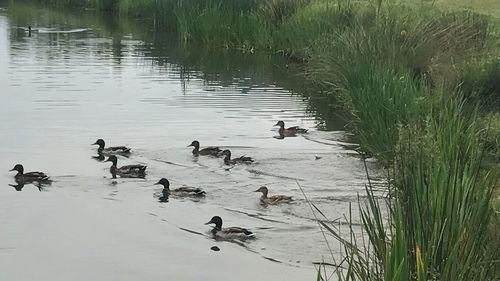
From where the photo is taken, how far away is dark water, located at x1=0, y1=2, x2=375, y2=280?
9.98 metres

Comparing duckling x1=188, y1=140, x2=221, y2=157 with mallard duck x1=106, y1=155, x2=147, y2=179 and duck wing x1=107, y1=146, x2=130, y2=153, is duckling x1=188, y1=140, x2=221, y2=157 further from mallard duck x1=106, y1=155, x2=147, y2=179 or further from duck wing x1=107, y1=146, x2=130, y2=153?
mallard duck x1=106, y1=155, x2=147, y2=179

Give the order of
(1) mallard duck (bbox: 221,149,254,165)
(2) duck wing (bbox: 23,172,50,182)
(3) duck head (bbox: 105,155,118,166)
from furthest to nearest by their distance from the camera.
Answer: (1) mallard duck (bbox: 221,149,254,165)
(3) duck head (bbox: 105,155,118,166)
(2) duck wing (bbox: 23,172,50,182)

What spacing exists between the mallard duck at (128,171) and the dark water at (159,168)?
0.14 metres

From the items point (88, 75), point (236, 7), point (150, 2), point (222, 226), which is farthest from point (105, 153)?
point (150, 2)

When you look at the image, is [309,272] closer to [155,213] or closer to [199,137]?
[155,213]

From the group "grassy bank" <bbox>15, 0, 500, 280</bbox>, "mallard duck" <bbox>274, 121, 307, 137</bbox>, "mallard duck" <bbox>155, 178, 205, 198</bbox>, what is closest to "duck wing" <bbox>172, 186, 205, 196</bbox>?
"mallard duck" <bbox>155, 178, 205, 198</bbox>

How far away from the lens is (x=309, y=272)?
9367 millimetres

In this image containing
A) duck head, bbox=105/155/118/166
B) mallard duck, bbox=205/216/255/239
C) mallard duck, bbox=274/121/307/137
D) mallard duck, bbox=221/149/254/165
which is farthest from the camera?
mallard duck, bbox=274/121/307/137

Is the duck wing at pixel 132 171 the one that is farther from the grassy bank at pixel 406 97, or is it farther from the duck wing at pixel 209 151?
the grassy bank at pixel 406 97

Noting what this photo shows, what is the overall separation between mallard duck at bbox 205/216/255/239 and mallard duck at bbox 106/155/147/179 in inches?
117

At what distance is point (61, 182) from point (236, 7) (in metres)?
16.6

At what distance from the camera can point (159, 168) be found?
14.1m

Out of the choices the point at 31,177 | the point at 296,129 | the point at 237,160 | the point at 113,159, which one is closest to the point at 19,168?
the point at 31,177

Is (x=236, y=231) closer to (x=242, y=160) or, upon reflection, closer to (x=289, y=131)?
(x=242, y=160)
